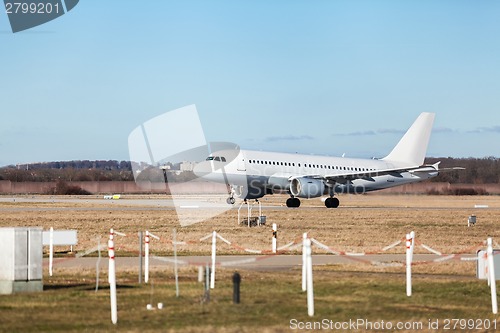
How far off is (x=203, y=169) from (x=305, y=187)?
6564mm

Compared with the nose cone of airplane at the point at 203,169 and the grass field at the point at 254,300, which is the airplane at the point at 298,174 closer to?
the nose cone of airplane at the point at 203,169

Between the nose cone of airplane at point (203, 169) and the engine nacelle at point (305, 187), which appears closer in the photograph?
the nose cone of airplane at point (203, 169)

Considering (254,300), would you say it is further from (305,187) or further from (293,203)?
(293,203)

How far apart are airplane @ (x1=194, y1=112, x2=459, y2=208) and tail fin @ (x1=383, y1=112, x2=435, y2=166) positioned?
1.62 m

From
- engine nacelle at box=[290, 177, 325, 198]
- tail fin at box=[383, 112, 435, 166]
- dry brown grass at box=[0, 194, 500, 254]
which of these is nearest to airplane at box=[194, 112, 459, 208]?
engine nacelle at box=[290, 177, 325, 198]

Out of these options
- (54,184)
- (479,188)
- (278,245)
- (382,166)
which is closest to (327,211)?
(382,166)

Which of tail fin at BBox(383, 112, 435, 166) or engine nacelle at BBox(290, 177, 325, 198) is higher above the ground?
tail fin at BBox(383, 112, 435, 166)

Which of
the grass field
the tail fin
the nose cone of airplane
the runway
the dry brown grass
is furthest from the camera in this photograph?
the tail fin

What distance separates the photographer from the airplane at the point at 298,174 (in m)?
61.5

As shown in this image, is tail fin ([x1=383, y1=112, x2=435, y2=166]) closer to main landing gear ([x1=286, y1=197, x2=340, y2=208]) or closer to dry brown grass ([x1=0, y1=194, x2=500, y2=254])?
main landing gear ([x1=286, y1=197, x2=340, y2=208])

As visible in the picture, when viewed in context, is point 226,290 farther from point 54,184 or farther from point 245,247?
point 54,184

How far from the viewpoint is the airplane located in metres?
61.5

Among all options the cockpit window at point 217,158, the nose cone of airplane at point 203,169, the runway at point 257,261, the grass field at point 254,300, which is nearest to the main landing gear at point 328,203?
the cockpit window at point 217,158

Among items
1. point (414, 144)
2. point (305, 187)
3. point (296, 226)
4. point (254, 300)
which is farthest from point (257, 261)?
point (414, 144)
